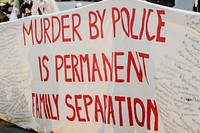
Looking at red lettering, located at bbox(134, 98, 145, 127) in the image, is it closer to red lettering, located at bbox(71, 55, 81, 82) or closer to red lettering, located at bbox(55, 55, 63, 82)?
red lettering, located at bbox(71, 55, 81, 82)

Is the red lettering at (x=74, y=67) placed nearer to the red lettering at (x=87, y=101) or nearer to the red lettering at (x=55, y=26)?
the red lettering at (x=87, y=101)

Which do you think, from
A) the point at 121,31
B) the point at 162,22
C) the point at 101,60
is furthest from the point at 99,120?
the point at 162,22

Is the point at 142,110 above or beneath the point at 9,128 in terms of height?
above

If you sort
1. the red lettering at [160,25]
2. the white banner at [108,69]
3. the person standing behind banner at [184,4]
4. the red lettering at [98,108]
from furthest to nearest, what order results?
the person standing behind banner at [184,4] < the red lettering at [98,108] < the red lettering at [160,25] < the white banner at [108,69]

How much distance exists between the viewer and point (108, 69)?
440 centimetres

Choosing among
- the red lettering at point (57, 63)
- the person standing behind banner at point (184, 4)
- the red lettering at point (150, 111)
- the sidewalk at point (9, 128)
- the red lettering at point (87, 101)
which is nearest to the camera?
the red lettering at point (150, 111)

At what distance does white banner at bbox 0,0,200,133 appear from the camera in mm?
3797

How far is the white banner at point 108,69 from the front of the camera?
3797mm

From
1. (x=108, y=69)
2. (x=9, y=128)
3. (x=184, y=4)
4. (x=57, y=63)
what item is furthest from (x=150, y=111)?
(x=184, y=4)

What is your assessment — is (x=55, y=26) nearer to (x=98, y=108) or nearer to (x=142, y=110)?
(x=98, y=108)

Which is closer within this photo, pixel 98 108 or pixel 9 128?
pixel 98 108

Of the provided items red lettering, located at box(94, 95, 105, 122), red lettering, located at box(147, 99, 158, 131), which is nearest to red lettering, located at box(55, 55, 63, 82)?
red lettering, located at box(94, 95, 105, 122)

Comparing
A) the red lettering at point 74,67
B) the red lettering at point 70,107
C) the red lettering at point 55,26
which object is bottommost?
the red lettering at point 70,107

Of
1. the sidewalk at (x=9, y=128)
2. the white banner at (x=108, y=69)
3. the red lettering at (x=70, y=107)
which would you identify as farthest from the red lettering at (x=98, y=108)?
the sidewalk at (x=9, y=128)
